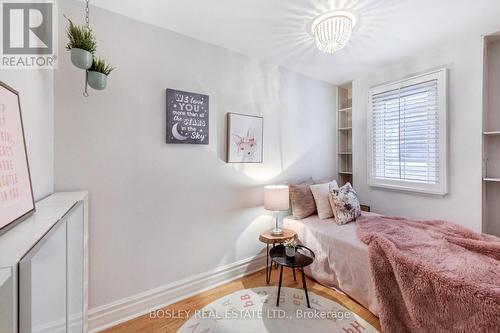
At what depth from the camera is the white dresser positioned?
1.68 feet

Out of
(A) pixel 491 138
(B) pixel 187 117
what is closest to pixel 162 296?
(B) pixel 187 117

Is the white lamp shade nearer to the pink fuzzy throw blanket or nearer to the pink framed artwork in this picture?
the pink fuzzy throw blanket

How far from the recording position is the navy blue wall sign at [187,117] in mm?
1969

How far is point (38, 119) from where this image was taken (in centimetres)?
126

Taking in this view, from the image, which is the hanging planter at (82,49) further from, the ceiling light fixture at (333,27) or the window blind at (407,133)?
the window blind at (407,133)

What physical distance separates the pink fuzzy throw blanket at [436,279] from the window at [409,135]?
0.76 meters

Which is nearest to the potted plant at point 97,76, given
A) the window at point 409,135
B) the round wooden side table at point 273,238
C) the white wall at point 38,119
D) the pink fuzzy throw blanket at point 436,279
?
the white wall at point 38,119

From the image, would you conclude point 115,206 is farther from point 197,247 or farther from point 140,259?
point 197,247

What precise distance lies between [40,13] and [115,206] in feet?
4.45

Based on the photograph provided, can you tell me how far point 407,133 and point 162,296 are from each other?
3.23 m

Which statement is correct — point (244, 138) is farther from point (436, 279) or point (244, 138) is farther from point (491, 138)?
point (491, 138)

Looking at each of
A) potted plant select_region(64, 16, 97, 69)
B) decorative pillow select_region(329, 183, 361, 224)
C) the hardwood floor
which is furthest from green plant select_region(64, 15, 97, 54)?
decorative pillow select_region(329, 183, 361, 224)

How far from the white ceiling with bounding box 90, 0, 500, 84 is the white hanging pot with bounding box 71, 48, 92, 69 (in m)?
0.64

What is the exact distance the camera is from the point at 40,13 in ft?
4.46
